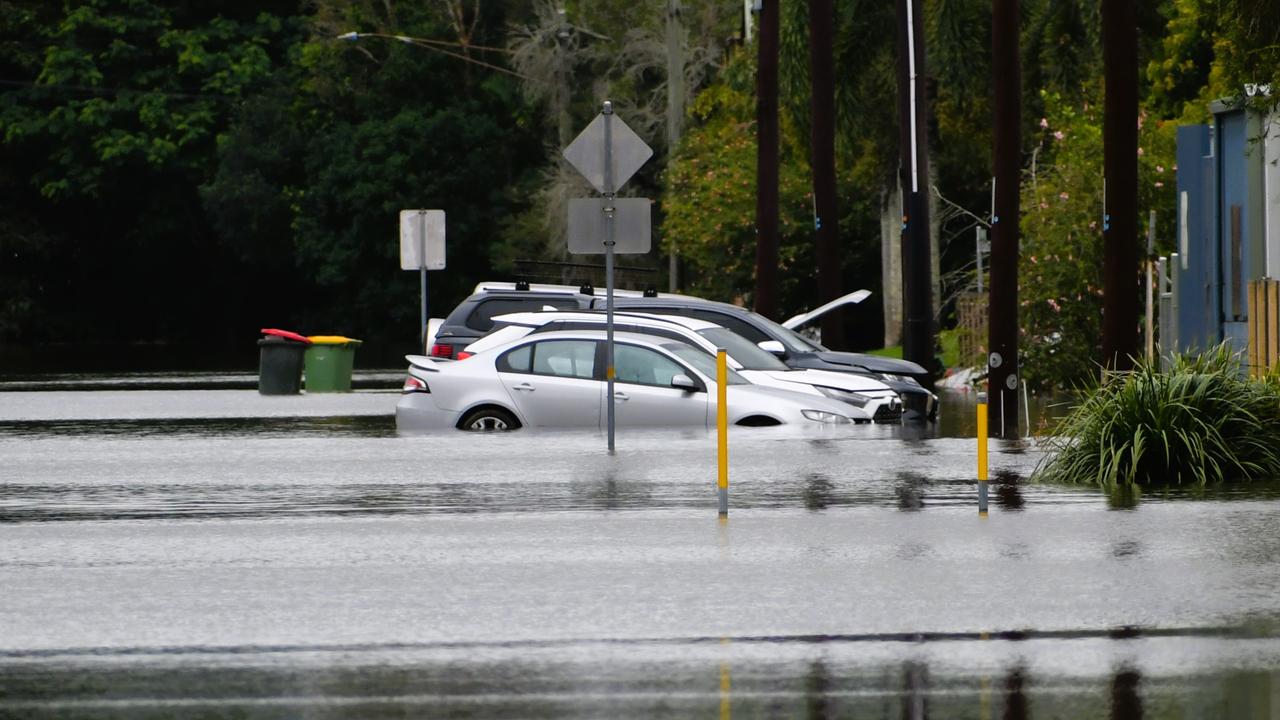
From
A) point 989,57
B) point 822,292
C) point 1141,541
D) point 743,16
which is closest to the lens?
point 1141,541

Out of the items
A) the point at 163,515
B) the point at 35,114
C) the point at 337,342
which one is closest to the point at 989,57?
the point at 337,342

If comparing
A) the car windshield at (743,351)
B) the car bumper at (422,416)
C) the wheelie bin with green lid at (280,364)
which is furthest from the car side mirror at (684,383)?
the wheelie bin with green lid at (280,364)

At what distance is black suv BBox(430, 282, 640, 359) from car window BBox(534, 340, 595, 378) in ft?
14.2

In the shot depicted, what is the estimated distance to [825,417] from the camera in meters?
22.7

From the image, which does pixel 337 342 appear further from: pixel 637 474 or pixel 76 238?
pixel 76 238

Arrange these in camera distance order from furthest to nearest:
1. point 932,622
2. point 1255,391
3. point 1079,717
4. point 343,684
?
1. point 1255,391
2. point 932,622
3. point 343,684
4. point 1079,717

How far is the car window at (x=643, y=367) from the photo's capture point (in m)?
22.6

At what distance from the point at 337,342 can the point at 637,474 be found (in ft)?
58.8

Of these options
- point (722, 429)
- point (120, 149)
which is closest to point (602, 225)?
point (722, 429)

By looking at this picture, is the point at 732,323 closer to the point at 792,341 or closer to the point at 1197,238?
the point at 792,341

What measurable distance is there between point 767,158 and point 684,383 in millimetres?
14916

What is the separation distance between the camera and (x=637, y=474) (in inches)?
703

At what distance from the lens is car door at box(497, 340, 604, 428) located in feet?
74.2

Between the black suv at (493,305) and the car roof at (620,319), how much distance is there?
5.10 feet
